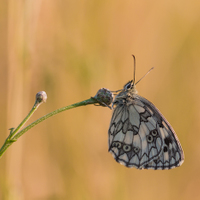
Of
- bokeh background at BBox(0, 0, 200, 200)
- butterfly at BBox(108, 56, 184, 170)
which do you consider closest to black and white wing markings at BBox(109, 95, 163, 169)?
butterfly at BBox(108, 56, 184, 170)

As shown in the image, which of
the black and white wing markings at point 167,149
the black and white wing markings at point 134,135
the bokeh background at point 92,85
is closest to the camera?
the black and white wing markings at point 167,149

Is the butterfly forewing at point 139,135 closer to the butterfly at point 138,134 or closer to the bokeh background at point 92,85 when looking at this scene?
the butterfly at point 138,134

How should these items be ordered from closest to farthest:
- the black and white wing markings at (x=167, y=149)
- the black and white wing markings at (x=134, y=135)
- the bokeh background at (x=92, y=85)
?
the black and white wing markings at (x=167, y=149) < the black and white wing markings at (x=134, y=135) < the bokeh background at (x=92, y=85)

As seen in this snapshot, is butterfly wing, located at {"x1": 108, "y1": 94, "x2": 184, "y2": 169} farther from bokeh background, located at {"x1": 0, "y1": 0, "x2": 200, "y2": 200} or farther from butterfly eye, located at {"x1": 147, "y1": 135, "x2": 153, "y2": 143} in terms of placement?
bokeh background, located at {"x1": 0, "y1": 0, "x2": 200, "y2": 200}

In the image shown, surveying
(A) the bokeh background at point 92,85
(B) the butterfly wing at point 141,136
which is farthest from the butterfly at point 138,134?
(A) the bokeh background at point 92,85

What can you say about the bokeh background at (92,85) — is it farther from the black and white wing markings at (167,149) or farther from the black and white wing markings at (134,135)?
the black and white wing markings at (167,149)

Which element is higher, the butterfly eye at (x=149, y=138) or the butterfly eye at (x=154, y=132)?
the butterfly eye at (x=154, y=132)

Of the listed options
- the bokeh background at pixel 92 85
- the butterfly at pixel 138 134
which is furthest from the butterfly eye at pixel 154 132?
the bokeh background at pixel 92 85

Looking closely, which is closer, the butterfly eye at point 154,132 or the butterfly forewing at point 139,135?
the butterfly forewing at point 139,135

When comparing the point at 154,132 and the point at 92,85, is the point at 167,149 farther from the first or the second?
the point at 92,85

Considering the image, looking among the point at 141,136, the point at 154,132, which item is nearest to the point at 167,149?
the point at 154,132
